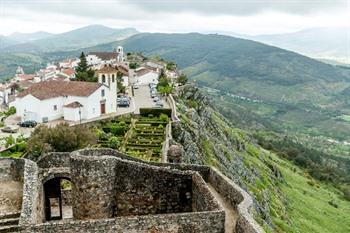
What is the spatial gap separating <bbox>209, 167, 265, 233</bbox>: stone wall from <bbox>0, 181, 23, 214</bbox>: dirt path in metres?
10.8

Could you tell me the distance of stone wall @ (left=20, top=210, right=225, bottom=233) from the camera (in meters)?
17.0

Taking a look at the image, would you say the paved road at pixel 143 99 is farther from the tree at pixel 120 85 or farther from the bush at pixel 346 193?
the bush at pixel 346 193

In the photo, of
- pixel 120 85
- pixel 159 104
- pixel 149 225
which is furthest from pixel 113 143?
pixel 120 85

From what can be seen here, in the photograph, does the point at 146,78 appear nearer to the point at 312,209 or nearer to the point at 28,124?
the point at 28,124

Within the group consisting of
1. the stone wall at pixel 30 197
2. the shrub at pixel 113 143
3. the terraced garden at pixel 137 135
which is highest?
the stone wall at pixel 30 197

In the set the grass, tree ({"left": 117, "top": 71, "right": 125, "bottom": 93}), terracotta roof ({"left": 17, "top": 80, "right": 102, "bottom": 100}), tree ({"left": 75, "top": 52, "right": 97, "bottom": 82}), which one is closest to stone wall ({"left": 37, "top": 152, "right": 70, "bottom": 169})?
the grass

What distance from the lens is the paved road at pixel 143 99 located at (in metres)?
81.5

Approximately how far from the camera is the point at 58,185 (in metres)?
28.5

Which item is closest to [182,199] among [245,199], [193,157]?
[245,199]

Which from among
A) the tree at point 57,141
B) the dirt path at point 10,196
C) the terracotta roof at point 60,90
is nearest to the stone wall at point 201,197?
the dirt path at point 10,196

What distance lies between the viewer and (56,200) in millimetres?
29516

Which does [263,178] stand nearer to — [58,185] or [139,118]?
[139,118]

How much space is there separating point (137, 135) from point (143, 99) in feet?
108

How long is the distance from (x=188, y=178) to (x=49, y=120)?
52.5 metres
